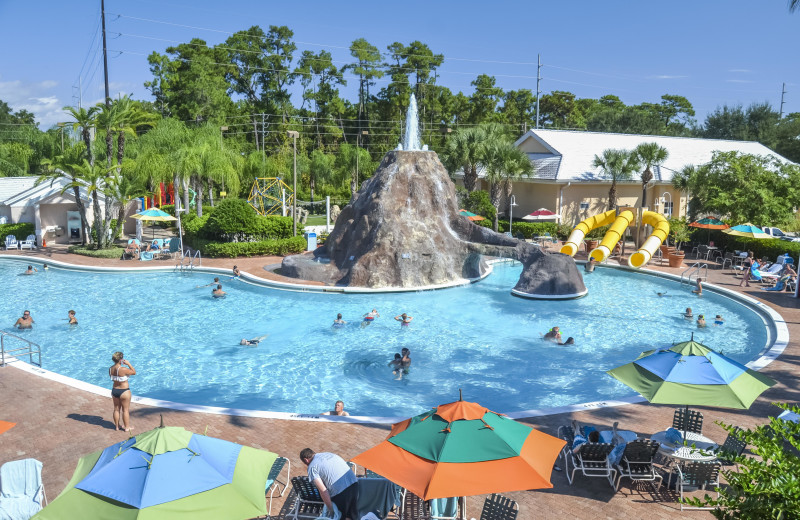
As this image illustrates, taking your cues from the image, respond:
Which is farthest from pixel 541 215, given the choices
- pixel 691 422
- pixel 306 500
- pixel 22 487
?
pixel 22 487

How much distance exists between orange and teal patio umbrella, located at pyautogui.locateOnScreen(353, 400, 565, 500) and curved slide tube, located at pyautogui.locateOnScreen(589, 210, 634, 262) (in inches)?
861

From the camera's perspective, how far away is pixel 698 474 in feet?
29.9

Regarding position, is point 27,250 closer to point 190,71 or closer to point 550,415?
point 550,415

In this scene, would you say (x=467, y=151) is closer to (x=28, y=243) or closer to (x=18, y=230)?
(x=28, y=243)

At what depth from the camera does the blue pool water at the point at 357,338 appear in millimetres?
15555

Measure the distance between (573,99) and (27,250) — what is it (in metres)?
78.7

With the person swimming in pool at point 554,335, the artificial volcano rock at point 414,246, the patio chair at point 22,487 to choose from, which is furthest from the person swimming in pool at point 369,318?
the patio chair at point 22,487

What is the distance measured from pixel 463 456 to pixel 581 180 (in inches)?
1400

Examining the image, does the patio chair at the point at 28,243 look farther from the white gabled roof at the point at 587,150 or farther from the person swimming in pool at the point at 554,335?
the white gabled roof at the point at 587,150

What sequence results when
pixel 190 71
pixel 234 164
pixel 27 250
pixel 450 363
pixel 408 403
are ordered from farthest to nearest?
pixel 190 71 < pixel 234 164 < pixel 27 250 < pixel 450 363 < pixel 408 403

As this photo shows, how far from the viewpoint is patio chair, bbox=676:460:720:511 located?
9039mm

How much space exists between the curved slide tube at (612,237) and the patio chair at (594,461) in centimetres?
1997

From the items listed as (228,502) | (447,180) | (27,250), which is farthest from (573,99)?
(228,502)

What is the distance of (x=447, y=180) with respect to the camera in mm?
28688
